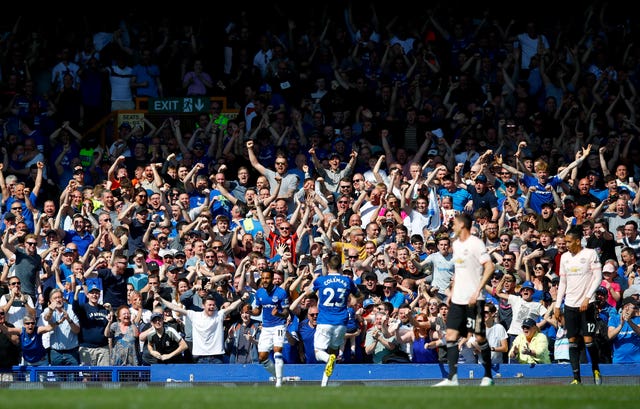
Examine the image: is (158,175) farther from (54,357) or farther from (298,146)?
(54,357)

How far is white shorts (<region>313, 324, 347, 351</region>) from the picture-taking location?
17.5 metres

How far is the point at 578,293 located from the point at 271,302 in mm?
4507

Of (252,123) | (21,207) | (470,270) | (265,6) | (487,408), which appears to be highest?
(265,6)

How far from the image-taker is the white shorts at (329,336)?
689 inches

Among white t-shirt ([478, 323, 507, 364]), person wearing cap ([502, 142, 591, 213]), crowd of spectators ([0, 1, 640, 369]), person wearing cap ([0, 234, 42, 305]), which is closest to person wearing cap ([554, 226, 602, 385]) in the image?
crowd of spectators ([0, 1, 640, 369])

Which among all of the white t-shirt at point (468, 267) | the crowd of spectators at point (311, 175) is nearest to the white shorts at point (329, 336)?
the crowd of spectators at point (311, 175)

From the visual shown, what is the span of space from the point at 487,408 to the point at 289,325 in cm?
734

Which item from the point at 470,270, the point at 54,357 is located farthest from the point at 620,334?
the point at 54,357

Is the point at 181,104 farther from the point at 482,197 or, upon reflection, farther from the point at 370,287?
the point at 370,287

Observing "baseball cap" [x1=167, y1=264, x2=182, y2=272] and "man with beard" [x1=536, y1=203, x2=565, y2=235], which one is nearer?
"baseball cap" [x1=167, y1=264, x2=182, y2=272]

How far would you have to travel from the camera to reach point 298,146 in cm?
2486

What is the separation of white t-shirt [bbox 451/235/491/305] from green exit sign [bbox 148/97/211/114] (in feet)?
41.0

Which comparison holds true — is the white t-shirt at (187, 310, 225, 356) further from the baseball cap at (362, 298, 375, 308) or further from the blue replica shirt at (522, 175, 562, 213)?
the blue replica shirt at (522, 175, 562, 213)

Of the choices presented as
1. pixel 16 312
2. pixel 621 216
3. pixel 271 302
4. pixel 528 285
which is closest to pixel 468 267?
pixel 271 302
